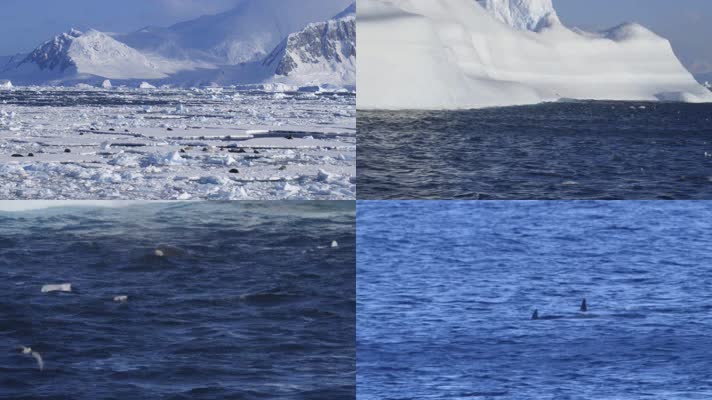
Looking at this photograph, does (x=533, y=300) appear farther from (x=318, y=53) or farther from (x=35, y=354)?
(x=35, y=354)

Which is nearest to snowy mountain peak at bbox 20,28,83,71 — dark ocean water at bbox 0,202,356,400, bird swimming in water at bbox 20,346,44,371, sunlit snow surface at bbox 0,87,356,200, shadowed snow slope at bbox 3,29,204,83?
shadowed snow slope at bbox 3,29,204,83

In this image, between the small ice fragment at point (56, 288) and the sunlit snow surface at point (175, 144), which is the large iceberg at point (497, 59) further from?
the small ice fragment at point (56, 288)

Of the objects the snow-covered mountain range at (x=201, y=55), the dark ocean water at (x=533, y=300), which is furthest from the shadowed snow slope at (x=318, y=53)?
the dark ocean water at (x=533, y=300)

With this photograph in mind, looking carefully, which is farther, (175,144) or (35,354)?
(175,144)

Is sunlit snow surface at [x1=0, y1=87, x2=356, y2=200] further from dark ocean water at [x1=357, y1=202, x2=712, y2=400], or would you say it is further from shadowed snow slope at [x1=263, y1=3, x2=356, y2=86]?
dark ocean water at [x1=357, y1=202, x2=712, y2=400]

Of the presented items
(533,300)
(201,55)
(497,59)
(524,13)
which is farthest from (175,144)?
(533,300)

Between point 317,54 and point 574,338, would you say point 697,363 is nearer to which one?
point 574,338
